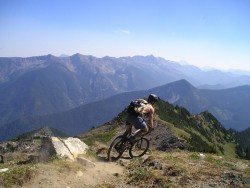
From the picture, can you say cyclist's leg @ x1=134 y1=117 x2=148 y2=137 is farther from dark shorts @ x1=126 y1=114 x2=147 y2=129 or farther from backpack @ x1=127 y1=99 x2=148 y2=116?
backpack @ x1=127 y1=99 x2=148 y2=116

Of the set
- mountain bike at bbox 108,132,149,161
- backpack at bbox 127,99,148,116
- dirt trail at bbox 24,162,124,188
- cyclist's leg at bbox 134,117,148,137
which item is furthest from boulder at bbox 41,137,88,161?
backpack at bbox 127,99,148,116

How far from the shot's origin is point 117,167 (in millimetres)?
18875

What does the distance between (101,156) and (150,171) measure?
445 centimetres

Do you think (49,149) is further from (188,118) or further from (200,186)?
(188,118)

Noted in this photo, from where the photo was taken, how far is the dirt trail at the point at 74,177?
49.6ft

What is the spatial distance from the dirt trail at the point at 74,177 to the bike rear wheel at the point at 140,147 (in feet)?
9.07

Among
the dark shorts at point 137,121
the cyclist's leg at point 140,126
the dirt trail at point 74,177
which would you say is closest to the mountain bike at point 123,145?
the cyclist's leg at point 140,126

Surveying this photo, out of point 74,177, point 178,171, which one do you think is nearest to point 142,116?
point 178,171

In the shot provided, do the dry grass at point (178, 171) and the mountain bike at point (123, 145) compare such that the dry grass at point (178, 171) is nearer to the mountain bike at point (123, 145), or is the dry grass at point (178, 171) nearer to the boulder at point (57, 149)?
the mountain bike at point (123, 145)

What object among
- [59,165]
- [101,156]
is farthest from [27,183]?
[101,156]

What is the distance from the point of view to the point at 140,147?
2138cm

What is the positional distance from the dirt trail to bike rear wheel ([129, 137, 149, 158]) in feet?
→ 9.07

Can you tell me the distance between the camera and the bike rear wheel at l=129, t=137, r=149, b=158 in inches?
822

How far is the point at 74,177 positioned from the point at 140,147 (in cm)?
623
